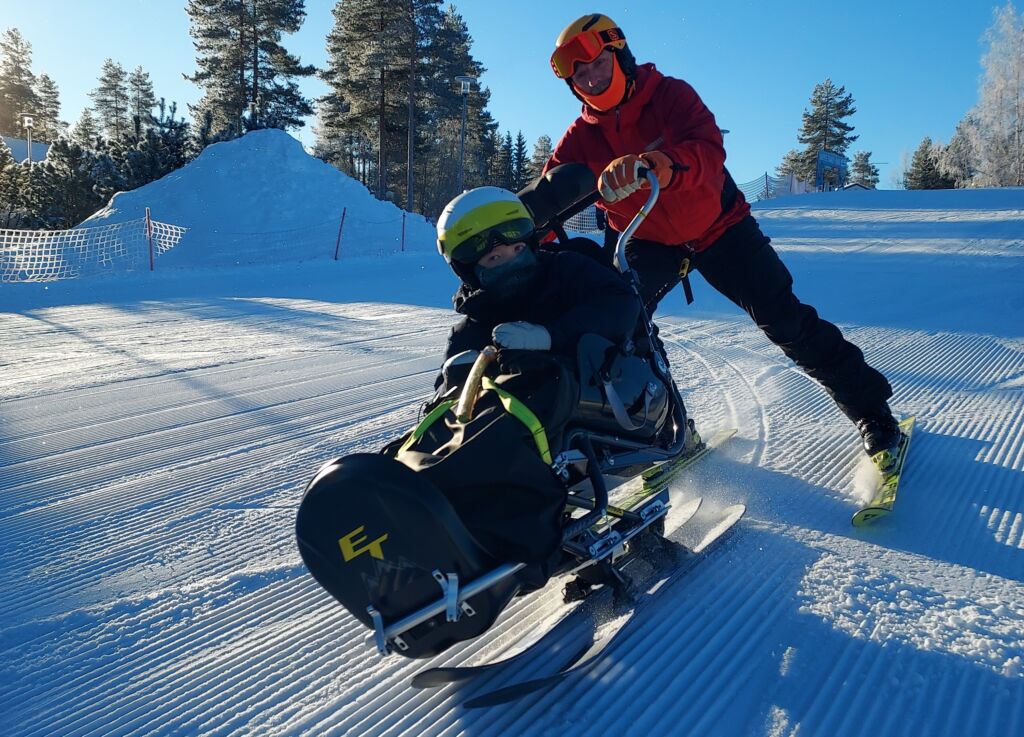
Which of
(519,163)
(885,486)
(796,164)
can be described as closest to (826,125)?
(796,164)

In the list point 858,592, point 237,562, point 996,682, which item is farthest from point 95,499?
point 996,682

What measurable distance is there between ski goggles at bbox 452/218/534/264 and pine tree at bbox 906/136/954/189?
176 feet

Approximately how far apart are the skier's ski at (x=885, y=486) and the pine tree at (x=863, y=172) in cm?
6733

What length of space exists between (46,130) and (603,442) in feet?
253

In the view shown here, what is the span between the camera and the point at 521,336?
201 centimetres

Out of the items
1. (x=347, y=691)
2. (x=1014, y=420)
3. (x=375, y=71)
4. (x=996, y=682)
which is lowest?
(x=347, y=691)

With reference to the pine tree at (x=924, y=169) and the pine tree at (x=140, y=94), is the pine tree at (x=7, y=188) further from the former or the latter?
the pine tree at (x=924, y=169)

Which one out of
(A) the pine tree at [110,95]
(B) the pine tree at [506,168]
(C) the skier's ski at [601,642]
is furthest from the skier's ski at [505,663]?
(A) the pine tree at [110,95]

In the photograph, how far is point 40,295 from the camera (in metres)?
10.3

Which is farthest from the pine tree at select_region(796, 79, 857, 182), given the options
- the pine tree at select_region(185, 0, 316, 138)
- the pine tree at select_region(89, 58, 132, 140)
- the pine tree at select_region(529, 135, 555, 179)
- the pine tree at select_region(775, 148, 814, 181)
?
the pine tree at select_region(89, 58, 132, 140)

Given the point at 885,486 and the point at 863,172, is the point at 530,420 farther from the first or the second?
the point at 863,172

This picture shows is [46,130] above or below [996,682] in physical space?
above

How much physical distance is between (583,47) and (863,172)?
69.7 m

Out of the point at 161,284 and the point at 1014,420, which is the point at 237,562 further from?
the point at 161,284
